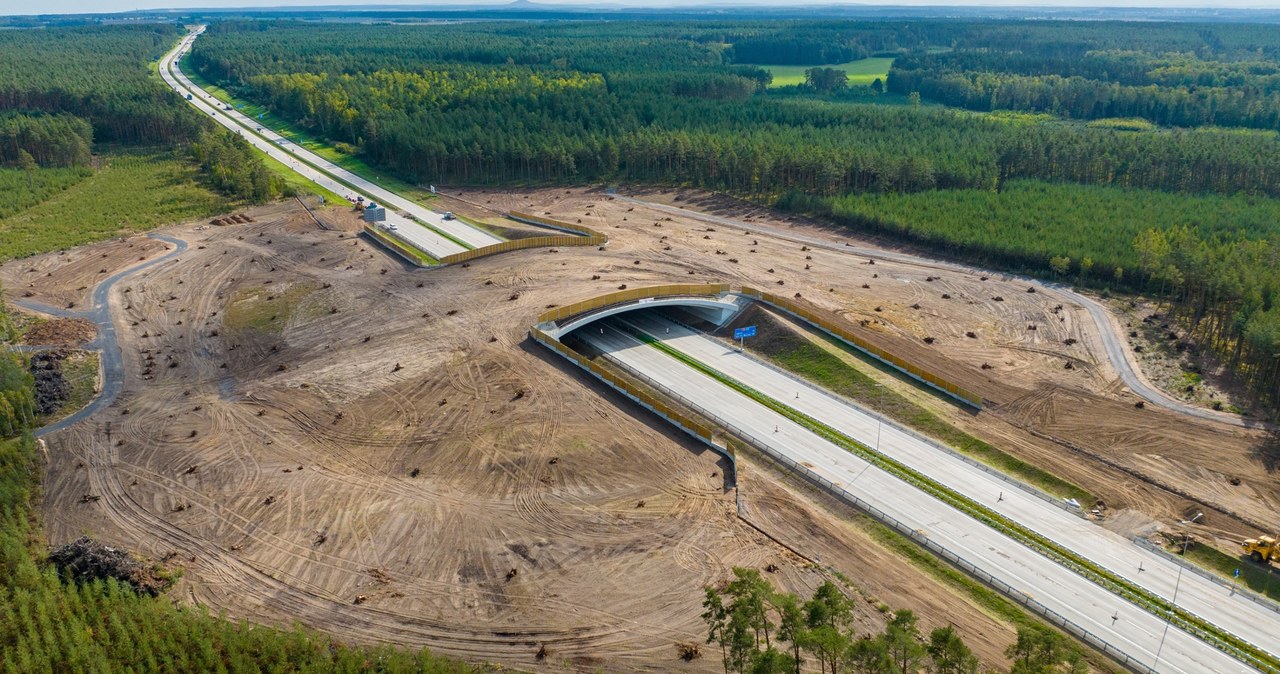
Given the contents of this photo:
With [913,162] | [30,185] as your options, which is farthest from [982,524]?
[30,185]

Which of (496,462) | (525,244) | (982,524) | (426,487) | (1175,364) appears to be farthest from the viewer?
(525,244)

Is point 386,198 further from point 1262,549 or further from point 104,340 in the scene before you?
point 1262,549

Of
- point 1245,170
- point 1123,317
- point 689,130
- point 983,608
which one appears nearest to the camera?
point 983,608

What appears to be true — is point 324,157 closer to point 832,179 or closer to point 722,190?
point 722,190

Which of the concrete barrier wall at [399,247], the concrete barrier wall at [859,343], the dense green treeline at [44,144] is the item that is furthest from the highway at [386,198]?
the concrete barrier wall at [859,343]

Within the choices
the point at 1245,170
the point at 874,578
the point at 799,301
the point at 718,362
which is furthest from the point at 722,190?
the point at 874,578

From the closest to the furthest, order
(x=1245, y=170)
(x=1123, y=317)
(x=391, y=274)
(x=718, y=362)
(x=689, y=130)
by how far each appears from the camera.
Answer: (x=718, y=362) → (x=1123, y=317) → (x=391, y=274) → (x=1245, y=170) → (x=689, y=130)
